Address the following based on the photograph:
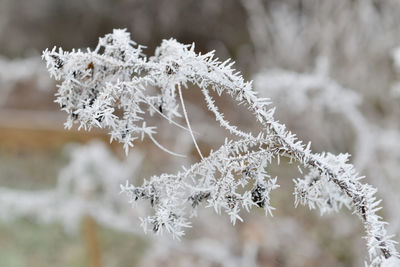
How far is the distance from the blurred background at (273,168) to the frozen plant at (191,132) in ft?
1.56

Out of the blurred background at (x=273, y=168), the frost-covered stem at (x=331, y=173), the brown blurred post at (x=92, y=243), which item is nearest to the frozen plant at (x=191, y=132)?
the frost-covered stem at (x=331, y=173)

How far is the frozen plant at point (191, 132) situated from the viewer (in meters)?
0.78

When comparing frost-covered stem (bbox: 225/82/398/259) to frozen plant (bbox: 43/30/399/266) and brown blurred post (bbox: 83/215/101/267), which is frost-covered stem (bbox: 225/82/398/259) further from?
brown blurred post (bbox: 83/215/101/267)

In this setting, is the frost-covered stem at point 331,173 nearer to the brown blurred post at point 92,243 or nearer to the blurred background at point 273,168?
the blurred background at point 273,168

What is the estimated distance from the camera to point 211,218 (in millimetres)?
3447

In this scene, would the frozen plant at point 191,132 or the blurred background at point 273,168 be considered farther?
the blurred background at point 273,168

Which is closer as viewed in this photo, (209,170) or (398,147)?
(209,170)

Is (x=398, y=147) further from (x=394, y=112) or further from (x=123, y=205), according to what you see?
(x=123, y=205)

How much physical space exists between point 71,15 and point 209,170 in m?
7.13

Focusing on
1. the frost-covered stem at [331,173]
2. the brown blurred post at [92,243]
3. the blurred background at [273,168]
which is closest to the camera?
the frost-covered stem at [331,173]

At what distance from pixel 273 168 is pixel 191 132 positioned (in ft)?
11.0

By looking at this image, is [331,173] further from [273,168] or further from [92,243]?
[273,168]

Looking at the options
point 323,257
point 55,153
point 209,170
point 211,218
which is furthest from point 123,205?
point 55,153

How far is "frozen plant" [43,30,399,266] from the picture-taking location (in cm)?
78
